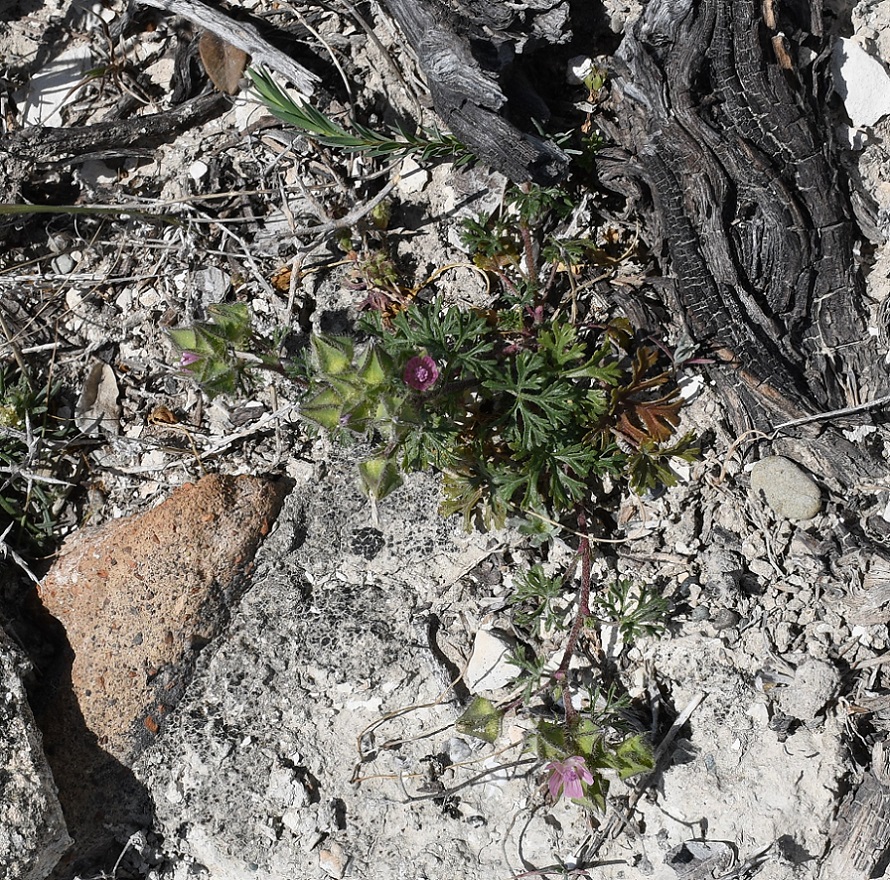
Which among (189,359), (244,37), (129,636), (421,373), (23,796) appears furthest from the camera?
(244,37)

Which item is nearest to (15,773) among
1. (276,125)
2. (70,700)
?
(70,700)

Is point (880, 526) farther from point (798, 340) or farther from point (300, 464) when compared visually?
point (300, 464)

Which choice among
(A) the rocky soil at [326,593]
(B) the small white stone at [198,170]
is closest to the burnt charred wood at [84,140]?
(A) the rocky soil at [326,593]

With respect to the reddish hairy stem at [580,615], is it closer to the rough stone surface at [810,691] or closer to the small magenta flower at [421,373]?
the rough stone surface at [810,691]

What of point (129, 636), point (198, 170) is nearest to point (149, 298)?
point (198, 170)

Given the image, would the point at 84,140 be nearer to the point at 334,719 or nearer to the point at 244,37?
the point at 244,37

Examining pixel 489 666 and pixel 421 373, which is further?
pixel 489 666
